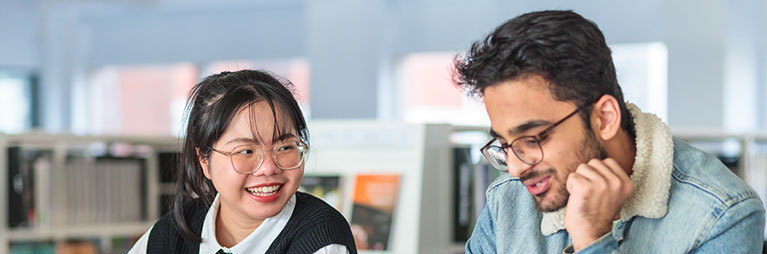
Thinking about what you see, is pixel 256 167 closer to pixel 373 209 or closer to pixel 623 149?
pixel 623 149

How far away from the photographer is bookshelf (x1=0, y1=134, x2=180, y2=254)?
3.62 m

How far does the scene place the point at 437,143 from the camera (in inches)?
111

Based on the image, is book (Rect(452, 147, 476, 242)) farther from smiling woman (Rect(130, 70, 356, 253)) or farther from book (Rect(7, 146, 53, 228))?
book (Rect(7, 146, 53, 228))

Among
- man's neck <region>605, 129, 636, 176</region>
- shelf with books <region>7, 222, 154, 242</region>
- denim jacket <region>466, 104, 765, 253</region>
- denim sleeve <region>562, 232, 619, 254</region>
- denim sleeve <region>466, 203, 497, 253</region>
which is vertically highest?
man's neck <region>605, 129, 636, 176</region>

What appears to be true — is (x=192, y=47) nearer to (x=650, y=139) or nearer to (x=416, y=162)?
(x=416, y=162)

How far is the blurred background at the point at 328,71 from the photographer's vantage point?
3.83 metres

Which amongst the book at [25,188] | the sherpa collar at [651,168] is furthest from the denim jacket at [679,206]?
the book at [25,188]

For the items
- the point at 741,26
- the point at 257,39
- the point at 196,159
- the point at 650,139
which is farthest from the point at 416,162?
the point at 257,39

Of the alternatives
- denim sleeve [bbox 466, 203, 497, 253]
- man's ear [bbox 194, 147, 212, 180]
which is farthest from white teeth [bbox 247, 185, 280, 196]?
denim sleeve [bbox 466, 203, 497, 253]

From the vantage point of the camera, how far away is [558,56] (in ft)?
3.90

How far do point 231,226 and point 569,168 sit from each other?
61 cm

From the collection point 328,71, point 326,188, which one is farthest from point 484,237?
point 328,71

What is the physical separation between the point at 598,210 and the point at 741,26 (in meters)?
5.63

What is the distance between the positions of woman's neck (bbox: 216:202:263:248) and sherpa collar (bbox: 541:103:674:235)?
624 mm
